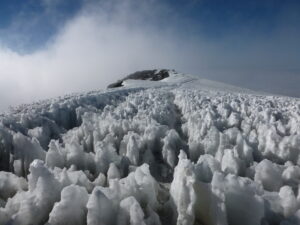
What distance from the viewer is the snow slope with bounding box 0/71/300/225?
4.21 m

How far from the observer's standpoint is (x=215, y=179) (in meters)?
4.29

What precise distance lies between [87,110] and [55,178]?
6.65m

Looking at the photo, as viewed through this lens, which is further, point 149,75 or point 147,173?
point 149,75

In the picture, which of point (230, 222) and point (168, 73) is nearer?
point (230, 222)

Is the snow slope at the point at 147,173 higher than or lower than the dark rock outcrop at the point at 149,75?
higher

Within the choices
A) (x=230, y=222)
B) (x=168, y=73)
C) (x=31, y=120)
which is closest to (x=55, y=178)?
(x=230, y=222)

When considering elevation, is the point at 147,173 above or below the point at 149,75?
above

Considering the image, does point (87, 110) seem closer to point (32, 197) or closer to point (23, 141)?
point (23, 141)

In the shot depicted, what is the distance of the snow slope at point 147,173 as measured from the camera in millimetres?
4207

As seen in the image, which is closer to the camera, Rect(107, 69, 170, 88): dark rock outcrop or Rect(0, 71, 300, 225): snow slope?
Rect(0, 71, 300, 225): snow slope

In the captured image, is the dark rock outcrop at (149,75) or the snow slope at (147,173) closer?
the snow slope at (147,173)

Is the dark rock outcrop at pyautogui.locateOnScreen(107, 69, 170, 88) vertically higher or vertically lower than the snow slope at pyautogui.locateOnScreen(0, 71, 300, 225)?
lower

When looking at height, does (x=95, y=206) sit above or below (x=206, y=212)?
above

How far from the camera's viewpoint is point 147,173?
4.96 meters
